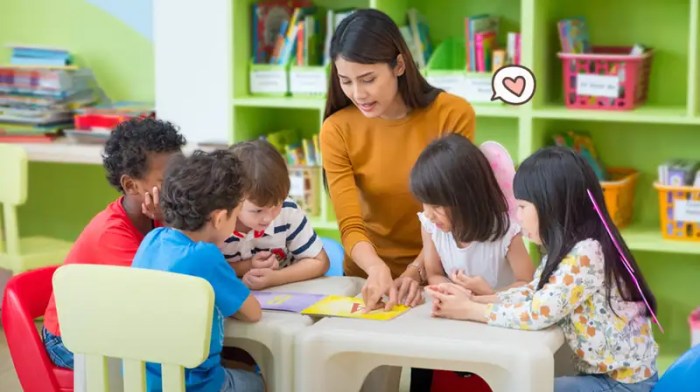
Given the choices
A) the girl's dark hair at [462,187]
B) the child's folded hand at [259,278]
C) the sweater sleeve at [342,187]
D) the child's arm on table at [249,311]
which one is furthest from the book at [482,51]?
the child's arm on table at [249,311]

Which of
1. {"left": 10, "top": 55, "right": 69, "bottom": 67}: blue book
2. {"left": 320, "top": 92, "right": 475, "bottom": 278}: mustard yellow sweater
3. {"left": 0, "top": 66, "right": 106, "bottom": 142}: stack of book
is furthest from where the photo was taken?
{"left": 10, "top": 55, "right": 69, "bottom": 67}: blue book

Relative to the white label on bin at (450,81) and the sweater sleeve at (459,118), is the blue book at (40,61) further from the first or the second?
the sweater sleeve at (459,118)

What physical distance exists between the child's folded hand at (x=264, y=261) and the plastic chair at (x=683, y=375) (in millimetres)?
867

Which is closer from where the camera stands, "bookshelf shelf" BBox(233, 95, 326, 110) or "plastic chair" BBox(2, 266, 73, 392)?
"plastic chair" BBox(2, 266, 73, 392)

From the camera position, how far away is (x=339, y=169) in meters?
2.54

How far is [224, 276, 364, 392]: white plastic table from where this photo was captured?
199 cm

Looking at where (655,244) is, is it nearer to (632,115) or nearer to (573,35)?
(632,115)

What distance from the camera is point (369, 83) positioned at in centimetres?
236

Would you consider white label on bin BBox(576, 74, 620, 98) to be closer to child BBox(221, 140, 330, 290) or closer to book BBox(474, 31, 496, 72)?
book BBox(474, 31, 496, 72)

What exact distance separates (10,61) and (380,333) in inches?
115

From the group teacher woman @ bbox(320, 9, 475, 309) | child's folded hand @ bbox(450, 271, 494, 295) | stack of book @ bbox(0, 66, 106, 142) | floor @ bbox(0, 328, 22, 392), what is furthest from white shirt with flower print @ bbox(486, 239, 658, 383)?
stack of book @ bbox(0, 66, 106, 142)

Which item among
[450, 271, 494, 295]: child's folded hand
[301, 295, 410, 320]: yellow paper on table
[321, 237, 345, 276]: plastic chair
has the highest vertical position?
[450, 271, 494, 295]: child's folded hand

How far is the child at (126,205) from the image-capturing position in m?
2.27

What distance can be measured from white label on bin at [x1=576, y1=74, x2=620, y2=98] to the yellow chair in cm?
204
